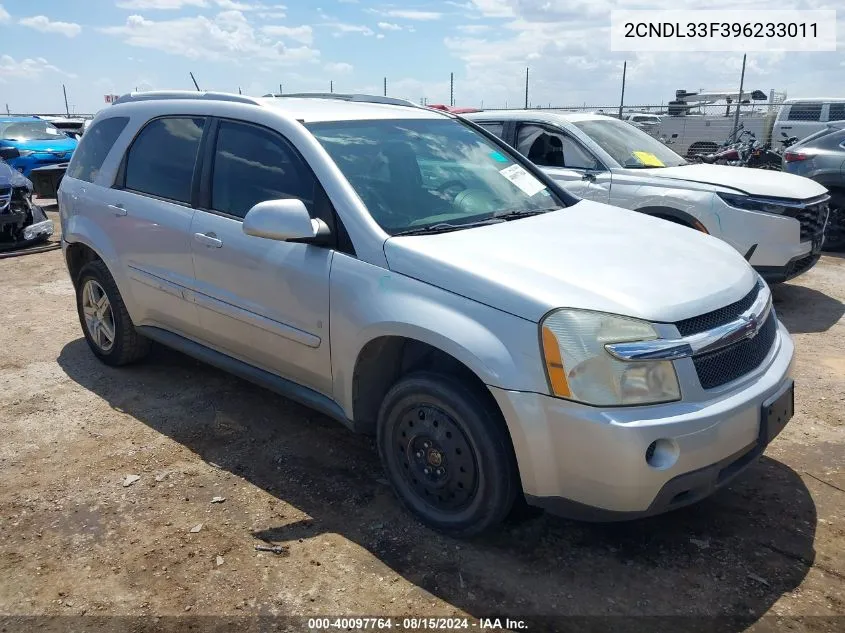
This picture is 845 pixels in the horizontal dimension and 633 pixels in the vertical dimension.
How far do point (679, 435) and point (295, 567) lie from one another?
1601mm

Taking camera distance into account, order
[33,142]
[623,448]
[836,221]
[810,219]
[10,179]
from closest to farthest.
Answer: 1. [623,448]
2. [810,219]
3. [836,221]
4. [10,179]
5. [33,142]

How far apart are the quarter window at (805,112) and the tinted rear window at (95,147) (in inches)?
602

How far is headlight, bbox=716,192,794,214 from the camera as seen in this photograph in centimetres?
596

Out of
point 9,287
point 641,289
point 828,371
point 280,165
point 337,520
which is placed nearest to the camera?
point 641,289

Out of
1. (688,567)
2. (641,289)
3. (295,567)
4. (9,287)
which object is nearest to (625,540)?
(688,567)

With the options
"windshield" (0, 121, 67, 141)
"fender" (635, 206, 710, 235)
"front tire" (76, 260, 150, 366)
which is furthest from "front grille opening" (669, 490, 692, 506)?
"windshield" (0, 121, 67, 141)

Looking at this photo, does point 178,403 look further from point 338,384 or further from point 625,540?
point 625,540

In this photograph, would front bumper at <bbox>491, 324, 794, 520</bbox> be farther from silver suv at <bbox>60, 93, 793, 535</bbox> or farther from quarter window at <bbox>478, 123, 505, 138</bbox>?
quarter window at <bbox>478, 123, 505, 138</bbox>

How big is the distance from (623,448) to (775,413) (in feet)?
2.71

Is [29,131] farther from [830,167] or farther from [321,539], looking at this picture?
[321,539]

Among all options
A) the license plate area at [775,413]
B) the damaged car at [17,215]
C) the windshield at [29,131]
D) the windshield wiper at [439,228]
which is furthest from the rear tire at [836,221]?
the windshield at [29,131]

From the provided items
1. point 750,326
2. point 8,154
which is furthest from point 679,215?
point 8,154

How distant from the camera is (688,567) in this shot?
283 cm

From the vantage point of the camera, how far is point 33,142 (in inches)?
578
